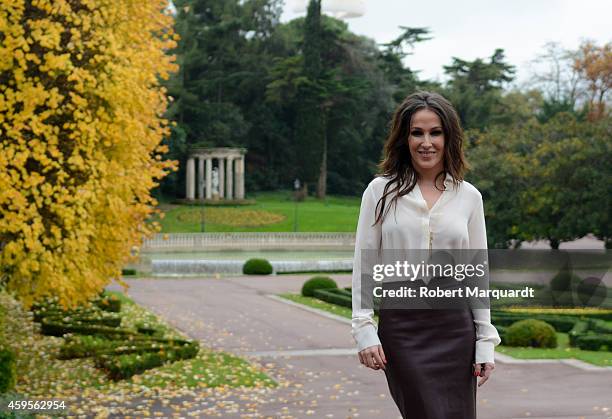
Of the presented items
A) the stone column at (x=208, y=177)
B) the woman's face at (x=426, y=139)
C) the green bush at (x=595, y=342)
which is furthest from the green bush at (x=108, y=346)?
the stone column at (x=208, y=177)

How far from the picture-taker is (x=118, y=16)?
1189cm

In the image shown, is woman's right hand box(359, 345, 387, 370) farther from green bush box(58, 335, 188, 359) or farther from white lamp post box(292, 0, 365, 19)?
white lamp post box(292, 0, 365, 19)

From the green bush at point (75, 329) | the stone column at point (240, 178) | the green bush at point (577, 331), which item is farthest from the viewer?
the stone column at point (240, 178)

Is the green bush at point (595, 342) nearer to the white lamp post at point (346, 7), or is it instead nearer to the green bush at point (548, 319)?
the green bush at point (548, 319)

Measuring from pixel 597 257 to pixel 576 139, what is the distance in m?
7.76

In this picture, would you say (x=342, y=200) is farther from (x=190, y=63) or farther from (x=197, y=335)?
(x=197, y=335)

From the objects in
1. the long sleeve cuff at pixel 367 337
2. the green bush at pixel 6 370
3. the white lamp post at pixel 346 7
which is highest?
the white lamp post at pixel 346 7

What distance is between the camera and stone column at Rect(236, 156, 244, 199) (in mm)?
67000

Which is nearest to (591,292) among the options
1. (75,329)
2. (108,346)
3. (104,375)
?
(75,329)

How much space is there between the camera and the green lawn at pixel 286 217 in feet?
189

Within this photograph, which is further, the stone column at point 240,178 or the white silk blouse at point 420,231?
the stone column at point 240,178

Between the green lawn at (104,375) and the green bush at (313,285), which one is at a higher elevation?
the green lawn at (104,375)

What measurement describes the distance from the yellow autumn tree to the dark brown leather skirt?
23.7 feet

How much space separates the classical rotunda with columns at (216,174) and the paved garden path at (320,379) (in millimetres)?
43544
